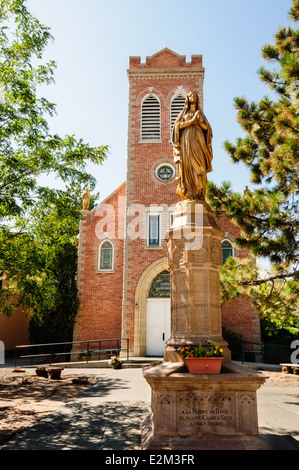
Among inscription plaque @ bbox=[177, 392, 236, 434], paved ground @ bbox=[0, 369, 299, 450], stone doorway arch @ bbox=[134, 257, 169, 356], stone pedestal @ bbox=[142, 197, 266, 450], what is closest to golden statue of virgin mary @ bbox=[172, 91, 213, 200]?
stone pedestal @ bbox=[142, 197, 266, 450]

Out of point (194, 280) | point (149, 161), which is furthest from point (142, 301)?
point (194, 280)

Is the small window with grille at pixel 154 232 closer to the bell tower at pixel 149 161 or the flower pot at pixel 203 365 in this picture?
the bell tower at pixel 149 161

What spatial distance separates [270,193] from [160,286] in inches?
380

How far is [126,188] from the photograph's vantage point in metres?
18.0

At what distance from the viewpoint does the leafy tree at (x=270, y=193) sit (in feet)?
22.0

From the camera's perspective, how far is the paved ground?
4.55m

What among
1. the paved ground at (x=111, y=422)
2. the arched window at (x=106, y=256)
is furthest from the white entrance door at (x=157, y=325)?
the paved ground at (x=111, y=422)

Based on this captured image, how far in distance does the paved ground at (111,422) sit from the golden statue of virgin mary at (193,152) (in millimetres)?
3772

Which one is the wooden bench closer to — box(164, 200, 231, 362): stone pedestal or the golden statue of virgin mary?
box(164, 200, 231, 362): stone pedestal

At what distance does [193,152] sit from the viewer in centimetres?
601

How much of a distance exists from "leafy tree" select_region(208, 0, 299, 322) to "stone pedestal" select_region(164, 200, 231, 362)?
7.04 feet

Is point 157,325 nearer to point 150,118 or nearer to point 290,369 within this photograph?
point 290,369
